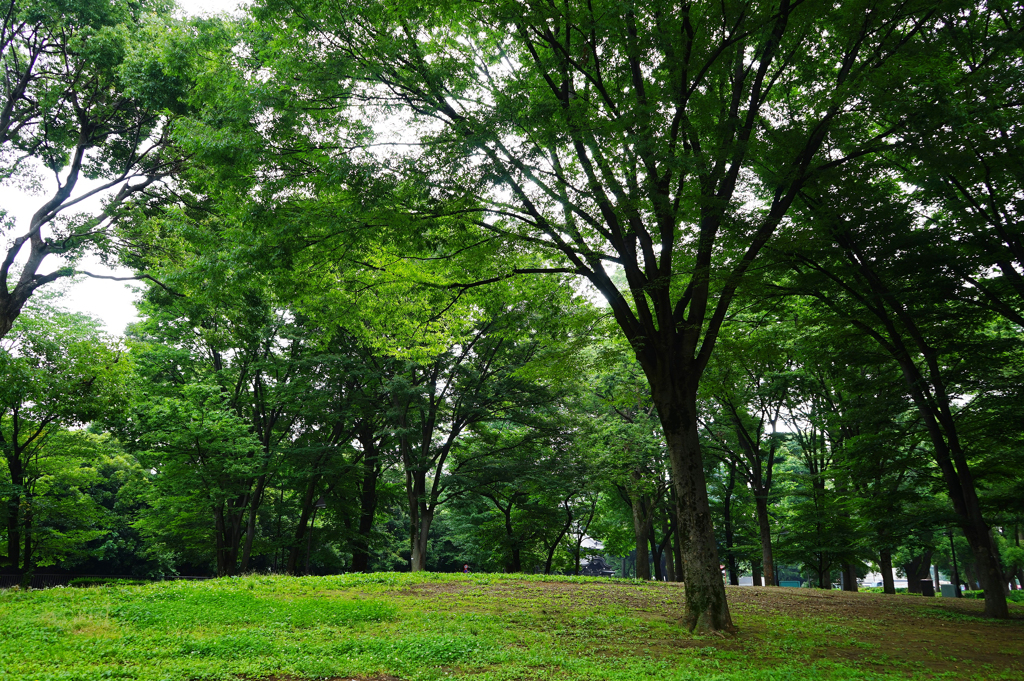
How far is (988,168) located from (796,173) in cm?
263

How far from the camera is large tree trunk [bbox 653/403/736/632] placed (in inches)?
290

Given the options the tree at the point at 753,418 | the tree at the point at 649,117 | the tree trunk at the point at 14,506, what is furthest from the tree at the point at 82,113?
the tree at the point at 753,418

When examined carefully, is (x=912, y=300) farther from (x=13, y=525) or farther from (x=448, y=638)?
(x=13, y=525)

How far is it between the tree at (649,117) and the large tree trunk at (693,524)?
0.02 metres

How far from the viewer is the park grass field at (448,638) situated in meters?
5.21

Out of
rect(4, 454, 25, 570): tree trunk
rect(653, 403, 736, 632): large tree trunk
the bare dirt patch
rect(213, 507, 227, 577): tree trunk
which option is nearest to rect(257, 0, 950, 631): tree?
rect(653, 403, 736, 632): large tree trunk

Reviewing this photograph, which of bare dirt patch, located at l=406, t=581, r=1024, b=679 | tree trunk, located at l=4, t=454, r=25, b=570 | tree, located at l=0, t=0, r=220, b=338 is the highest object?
tree, located at l=0, t=0, r=220, b=338

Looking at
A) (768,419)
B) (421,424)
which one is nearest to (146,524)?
(421,424)

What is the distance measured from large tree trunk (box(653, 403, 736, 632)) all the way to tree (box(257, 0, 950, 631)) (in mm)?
20

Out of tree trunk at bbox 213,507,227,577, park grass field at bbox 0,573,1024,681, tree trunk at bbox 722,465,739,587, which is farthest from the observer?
tree trunk at bbox 722,465,739,587

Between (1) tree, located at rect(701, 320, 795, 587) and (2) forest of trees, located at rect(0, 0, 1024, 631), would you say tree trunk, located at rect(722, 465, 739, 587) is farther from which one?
(2) forest of trees, located at rect(0, 0, 1024, 631)

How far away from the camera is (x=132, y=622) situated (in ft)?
22.2

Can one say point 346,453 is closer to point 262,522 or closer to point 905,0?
point 262,522

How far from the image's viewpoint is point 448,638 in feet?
21.0
